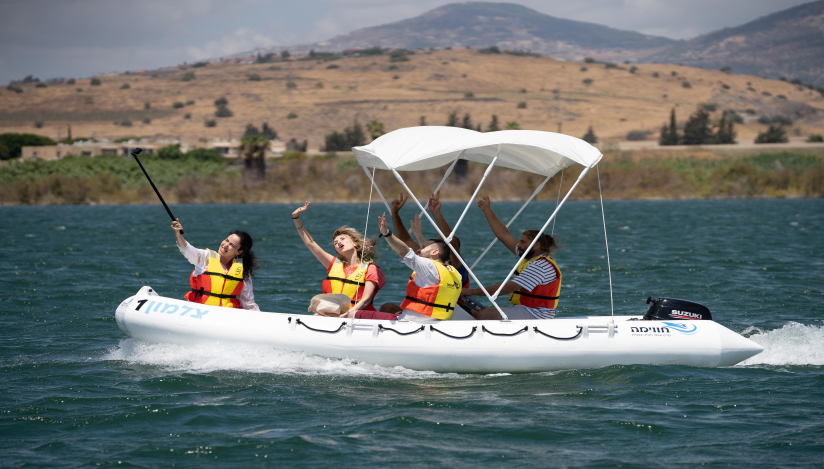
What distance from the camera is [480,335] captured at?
25.7 ft

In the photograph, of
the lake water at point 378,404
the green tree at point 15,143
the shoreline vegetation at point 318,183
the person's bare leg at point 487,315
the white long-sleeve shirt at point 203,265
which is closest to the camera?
the lake water at point 378,404

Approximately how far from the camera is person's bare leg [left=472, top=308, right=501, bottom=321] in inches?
330

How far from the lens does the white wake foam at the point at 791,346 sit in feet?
27.1

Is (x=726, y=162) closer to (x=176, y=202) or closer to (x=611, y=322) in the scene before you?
(x=176, y=202)

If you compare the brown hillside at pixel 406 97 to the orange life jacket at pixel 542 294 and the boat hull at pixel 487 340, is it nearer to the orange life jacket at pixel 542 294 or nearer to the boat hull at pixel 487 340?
the orange life jacket at pixel 542 294

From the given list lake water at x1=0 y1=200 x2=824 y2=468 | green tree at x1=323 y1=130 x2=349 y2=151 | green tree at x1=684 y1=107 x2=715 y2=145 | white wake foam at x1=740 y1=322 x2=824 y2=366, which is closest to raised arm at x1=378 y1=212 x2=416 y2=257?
lake water at x1=0 y1=200 x2=824 y2=468

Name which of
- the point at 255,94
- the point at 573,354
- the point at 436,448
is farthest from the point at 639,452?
the point at 255,94

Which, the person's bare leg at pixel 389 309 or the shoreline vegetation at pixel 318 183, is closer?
the person's bare leg at pixel 389 309

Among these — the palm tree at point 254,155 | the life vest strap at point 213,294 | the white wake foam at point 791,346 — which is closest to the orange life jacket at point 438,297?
the life vest strap at point 213,294

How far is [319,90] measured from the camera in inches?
4882

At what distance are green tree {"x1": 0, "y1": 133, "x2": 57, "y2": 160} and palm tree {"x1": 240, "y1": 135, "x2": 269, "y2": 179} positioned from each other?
3837cm

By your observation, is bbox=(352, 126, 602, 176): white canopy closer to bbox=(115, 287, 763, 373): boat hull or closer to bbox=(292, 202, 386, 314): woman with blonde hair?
bbox=(292, 202, 386, 314): woman with blonde hair

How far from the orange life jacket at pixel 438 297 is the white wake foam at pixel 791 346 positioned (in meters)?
3.14

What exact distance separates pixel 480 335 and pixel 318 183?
4979 cm
